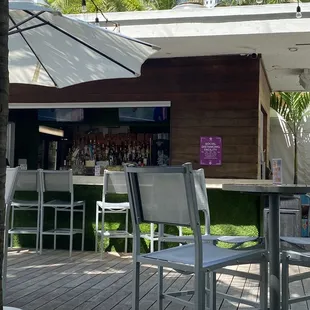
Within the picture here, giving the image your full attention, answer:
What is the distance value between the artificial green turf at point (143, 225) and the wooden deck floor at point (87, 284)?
44 cm

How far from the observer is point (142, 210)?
234cm

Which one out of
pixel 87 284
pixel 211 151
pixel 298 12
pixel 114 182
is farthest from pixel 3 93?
pixel 211 151

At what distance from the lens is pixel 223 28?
17.3 feet

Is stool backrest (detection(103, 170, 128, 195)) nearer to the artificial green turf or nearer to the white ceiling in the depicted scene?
the artificial green turf

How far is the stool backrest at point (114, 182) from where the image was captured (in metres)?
5.07

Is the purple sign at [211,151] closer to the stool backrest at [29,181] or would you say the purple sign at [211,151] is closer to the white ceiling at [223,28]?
the white ceiling at [223,28]

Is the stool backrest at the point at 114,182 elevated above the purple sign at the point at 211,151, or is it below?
below

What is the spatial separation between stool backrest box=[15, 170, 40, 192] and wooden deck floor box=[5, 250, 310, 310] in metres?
0.78

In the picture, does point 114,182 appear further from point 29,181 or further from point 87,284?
point 87,284

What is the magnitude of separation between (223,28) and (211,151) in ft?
5.63

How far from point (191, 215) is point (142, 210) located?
1.18 ft

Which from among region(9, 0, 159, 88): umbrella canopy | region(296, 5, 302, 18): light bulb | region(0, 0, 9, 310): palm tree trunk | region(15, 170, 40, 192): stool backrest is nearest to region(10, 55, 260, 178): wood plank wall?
region(296, 5, 302, 18): light bulb

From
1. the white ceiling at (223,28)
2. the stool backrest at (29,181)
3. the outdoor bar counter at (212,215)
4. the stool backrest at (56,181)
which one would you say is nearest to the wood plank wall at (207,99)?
the white ceiling at (223,28)

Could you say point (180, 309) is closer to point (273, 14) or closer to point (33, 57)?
point (33, 57)
